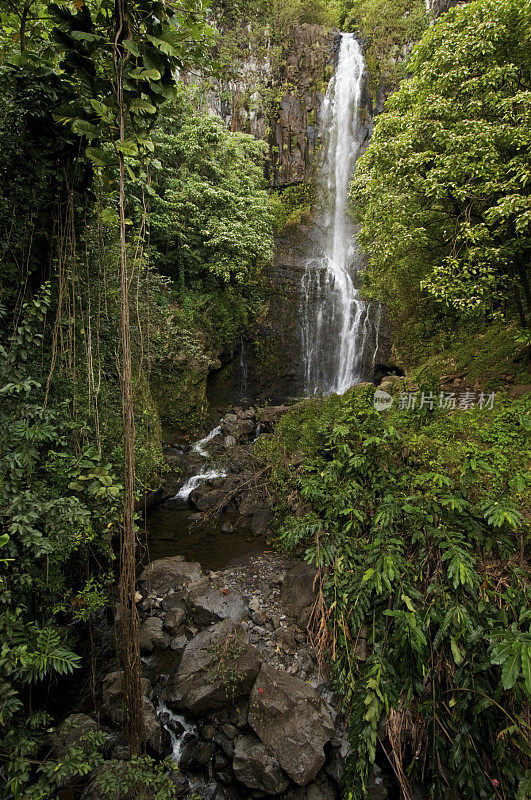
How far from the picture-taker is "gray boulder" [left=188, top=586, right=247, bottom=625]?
501cm

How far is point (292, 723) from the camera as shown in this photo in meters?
3.57

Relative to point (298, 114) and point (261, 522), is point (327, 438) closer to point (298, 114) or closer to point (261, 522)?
point (261, 522)

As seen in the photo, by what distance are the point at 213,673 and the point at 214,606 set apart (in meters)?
1.08

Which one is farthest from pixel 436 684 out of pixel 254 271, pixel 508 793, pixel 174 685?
pixel 254 271

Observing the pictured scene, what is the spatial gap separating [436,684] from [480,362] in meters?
6.09

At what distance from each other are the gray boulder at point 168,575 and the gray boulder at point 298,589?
4.99 feet

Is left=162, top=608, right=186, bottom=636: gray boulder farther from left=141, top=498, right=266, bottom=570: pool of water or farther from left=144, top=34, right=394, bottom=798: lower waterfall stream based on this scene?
left=141, top=498, right=266, bottom=570: pool of water

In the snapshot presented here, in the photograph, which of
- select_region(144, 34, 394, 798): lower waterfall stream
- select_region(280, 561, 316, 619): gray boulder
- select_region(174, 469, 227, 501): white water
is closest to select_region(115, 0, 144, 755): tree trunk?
select_region(144, 34, 394, 798): lower waterfall stream

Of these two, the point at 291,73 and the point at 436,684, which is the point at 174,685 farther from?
the point at 291,73

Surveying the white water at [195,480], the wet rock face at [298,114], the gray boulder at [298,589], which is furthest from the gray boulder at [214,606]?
the wet rock face at [298,114]

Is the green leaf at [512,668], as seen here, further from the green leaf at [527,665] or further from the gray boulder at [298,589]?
the gray boulder at [298,589]

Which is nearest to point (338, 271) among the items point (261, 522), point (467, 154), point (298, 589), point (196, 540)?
point (467, 154)

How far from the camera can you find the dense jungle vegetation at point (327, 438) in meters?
2.57

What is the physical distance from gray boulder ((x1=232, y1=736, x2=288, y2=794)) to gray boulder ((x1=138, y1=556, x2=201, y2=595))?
8.04ft
